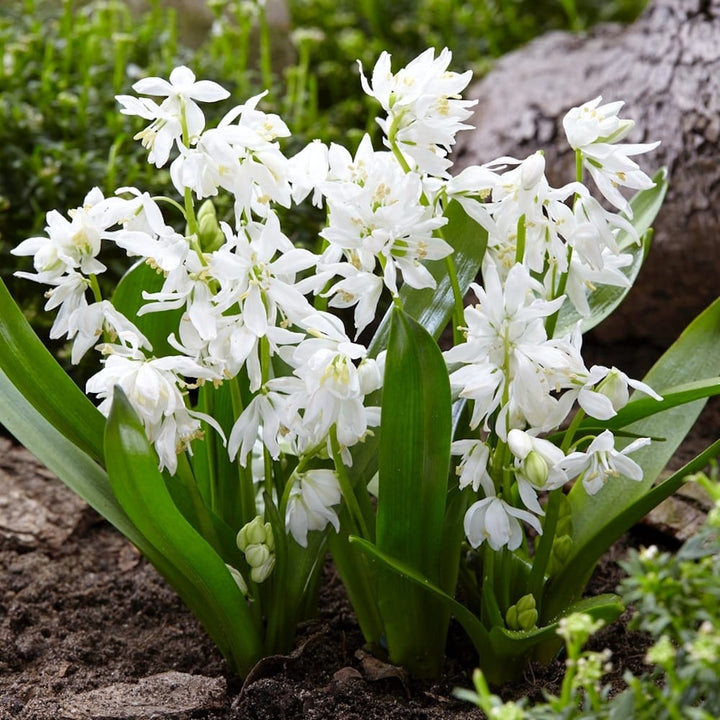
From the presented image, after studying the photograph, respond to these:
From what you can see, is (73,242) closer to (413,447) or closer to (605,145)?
(413,447)

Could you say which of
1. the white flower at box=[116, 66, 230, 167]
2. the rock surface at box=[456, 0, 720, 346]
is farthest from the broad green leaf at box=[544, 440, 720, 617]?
the rock surface at box=[456, 0, 720, 346]

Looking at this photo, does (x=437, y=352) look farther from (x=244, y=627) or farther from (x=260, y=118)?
(x=244, y=627)

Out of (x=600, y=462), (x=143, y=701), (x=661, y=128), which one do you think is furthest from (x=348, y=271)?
(x=661, y=128)

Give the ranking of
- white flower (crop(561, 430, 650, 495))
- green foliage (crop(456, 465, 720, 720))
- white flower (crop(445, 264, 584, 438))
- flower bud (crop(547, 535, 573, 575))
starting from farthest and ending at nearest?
1. flower bud (crop(547, 535, 573, 575))
2. white flower (crop(561, 430, 650, 495))
3. white flower (crop(445, 264, 584, 438))
4. green foliage (crop(456, 465, 720, 720))

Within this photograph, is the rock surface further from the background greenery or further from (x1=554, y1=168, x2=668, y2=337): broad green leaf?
(x1=554, y1=168, x2=668, y2=337): broad green leaf

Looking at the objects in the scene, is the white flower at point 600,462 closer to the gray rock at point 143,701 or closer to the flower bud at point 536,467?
the flower bud at point 536,467

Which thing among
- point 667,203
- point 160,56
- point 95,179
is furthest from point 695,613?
point 160,56
